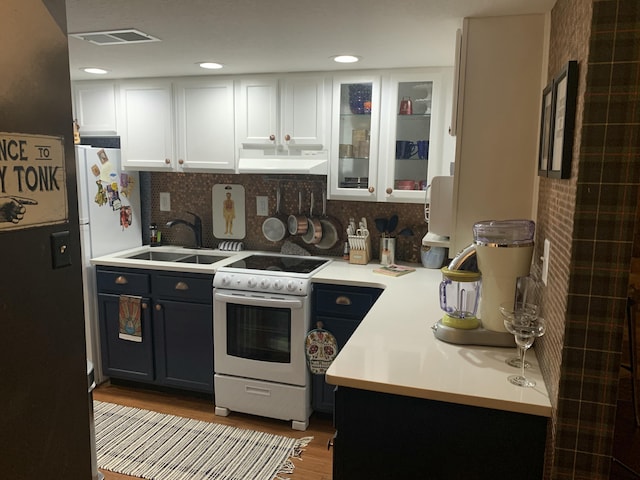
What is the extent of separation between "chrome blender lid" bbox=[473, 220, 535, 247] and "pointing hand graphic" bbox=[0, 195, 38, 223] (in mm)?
1521

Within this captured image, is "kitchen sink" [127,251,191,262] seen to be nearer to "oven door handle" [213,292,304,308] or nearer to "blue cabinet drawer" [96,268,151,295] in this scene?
"blue cabinet drawer" [96,268,151,295]

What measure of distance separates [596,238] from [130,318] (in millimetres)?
2975

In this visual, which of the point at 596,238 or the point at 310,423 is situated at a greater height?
the point at 596,238

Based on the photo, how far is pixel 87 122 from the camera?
12.2 feet

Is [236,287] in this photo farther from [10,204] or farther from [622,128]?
[622,128]

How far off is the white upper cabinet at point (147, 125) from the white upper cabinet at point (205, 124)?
86 millimetres

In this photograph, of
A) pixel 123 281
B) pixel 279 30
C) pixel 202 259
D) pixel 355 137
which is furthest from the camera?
pixel 202 259

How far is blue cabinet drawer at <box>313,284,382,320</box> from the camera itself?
288cm

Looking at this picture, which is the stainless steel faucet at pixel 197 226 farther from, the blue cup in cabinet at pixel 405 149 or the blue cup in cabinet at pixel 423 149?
the blue cup in cabinet at pixel 423 149

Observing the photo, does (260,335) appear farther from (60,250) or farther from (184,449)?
(60,250)

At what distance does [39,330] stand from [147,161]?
2.28 metres

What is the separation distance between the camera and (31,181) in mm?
1436

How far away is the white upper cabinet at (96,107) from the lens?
3.64 metres

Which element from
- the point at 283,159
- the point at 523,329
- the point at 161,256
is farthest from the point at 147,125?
the point at 523,329
